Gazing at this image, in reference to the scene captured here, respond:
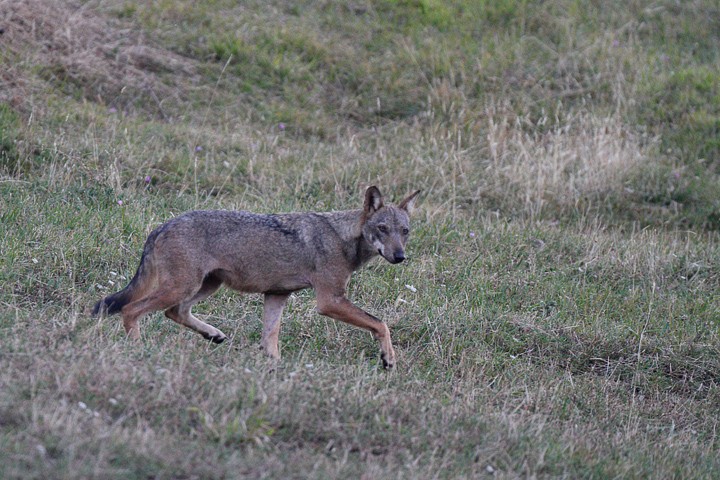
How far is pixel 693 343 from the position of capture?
8.84 meters

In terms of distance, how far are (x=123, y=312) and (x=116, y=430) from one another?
2381 mm

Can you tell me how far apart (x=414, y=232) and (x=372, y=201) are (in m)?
2.92

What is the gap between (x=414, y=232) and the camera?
1066 centimetres

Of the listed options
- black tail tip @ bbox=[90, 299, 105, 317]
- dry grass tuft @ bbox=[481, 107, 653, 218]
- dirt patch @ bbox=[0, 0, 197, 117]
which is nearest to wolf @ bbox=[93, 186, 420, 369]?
black tail tip @ bbox=[90, 299, 105, 317]

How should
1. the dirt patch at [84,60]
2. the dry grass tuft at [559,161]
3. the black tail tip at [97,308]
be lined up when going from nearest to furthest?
the black tail tip at [97,308]
the dry grass tuft at [559,161]
the dirt patch at [84,60]

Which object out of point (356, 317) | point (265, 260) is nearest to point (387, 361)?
point (356, 317)

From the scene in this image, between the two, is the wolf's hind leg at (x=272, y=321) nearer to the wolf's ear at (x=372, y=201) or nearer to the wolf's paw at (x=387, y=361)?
the wolf's paw at (x=387, y=361)

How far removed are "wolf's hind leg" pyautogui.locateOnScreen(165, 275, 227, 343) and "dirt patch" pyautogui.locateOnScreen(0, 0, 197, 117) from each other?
19.5 ft

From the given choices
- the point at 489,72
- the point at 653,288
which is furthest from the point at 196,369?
the point at 489,72

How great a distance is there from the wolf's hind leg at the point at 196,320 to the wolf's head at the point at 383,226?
1275 mm

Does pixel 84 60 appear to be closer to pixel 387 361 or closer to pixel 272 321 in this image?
pixel 272 321

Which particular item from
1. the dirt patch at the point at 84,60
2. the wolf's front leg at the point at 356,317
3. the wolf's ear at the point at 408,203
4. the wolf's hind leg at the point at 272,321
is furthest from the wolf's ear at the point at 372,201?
the dirt patch at the point at 84,60

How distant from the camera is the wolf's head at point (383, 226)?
757 cm

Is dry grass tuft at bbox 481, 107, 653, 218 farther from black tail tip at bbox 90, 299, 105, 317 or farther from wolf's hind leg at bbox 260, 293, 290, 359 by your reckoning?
black tail tip at bbox 90, 299, 105, 317
